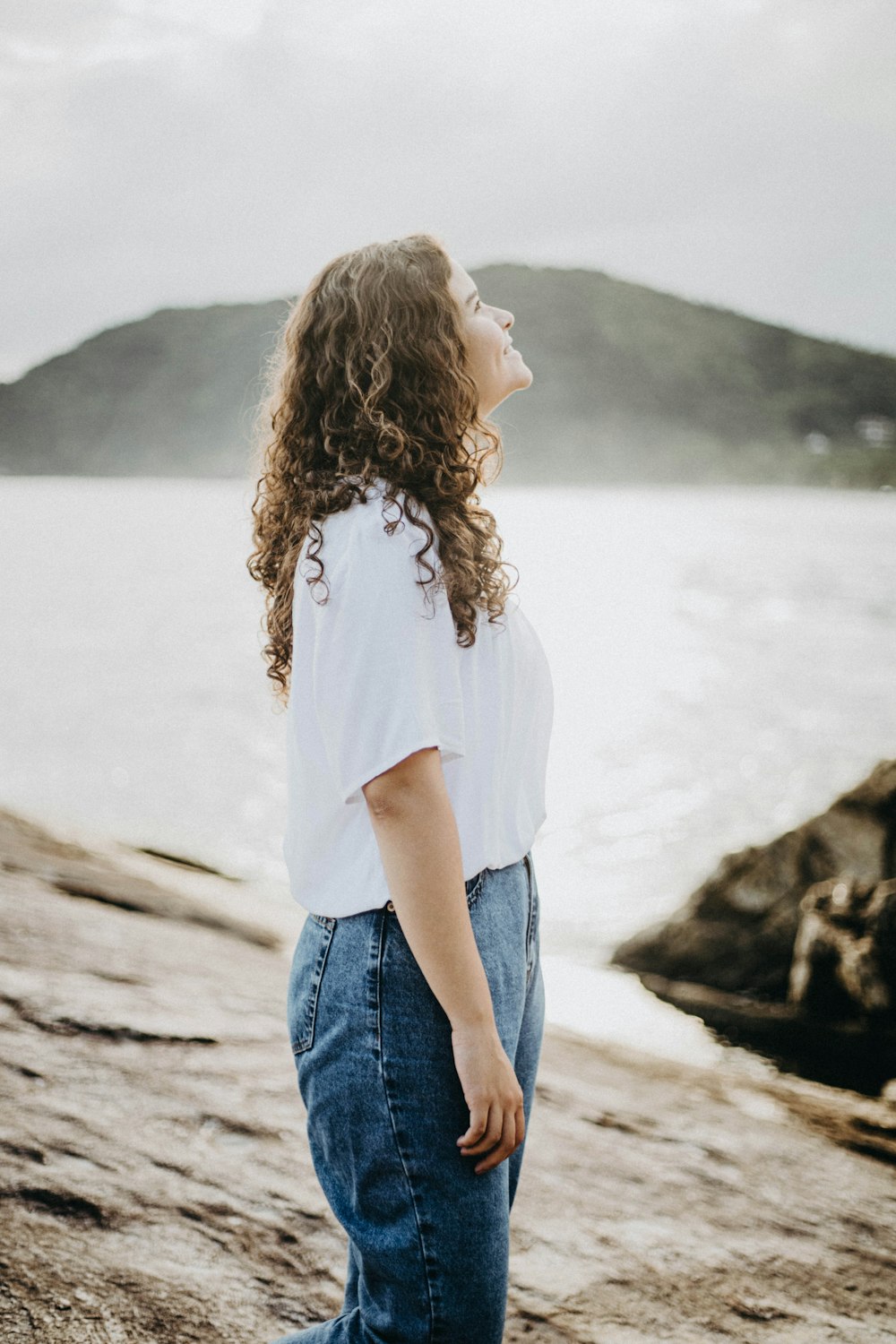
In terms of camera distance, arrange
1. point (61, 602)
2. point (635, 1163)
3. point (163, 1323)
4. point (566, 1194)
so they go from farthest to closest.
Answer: point (61, 602) < point (635, 1163) < point (566, 1194) < point (163, 1323)

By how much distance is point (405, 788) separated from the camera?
54.0 inches

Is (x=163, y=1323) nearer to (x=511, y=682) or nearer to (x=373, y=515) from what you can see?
(x=511, y=682)

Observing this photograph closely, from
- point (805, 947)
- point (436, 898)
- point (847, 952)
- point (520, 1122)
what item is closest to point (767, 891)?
point (805, 947)

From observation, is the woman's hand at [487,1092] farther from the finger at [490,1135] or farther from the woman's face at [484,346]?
the woman's face at [484,346]

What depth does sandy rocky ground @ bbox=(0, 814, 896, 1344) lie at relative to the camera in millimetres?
2461

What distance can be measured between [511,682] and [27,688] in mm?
34771

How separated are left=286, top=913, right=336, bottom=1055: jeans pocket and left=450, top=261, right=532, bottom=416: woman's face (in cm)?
90

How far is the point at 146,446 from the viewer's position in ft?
415

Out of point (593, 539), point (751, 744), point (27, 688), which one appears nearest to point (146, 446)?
point (593, 539)

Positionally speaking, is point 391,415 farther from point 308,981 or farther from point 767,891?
point 767,891

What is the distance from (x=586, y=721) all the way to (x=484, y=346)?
27.2 metres

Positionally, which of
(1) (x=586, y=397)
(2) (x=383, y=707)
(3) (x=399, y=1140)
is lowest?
(3) (x=399, y=1140)

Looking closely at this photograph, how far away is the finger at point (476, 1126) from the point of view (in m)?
1.43

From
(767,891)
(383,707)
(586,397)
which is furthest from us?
(586,397)
